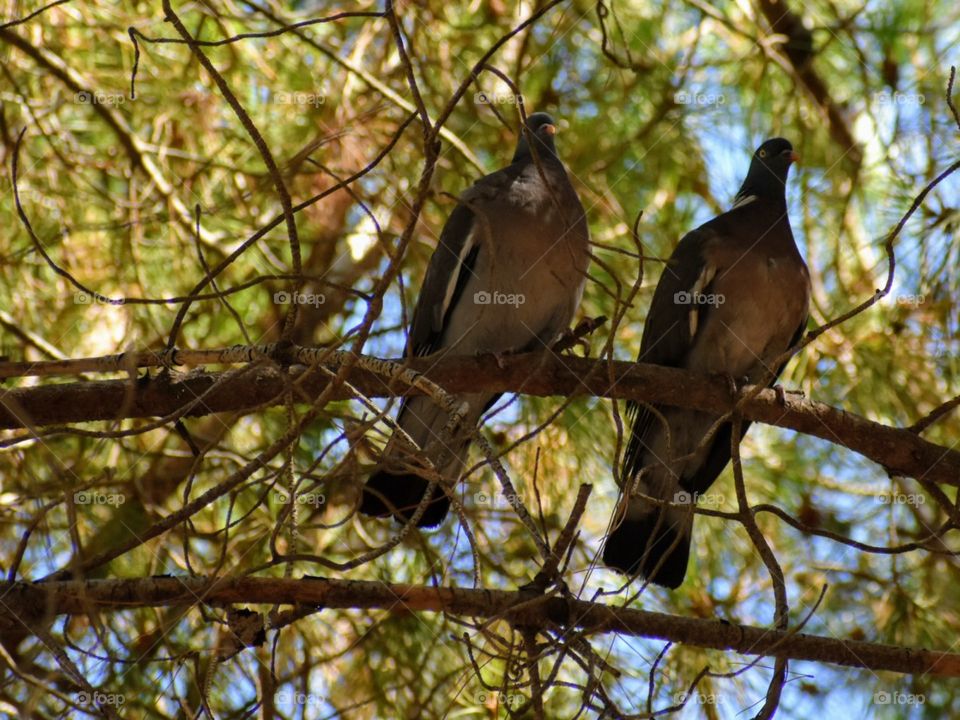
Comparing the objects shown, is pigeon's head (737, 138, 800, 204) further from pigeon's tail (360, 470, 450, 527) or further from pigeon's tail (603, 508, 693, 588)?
pigeon's tail (360, 470, 450, 527)

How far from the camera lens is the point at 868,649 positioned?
2.53 m

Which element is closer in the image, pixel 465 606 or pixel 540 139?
pixel 465 606

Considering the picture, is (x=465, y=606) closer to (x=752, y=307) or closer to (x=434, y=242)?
(x=752, y=307)

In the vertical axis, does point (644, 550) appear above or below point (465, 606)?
above

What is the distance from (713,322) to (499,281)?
77 centimetres

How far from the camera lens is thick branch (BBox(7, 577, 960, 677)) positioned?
2.31 m

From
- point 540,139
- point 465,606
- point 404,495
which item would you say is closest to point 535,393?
point 404,495

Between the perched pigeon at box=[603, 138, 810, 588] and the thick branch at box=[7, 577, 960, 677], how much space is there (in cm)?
116

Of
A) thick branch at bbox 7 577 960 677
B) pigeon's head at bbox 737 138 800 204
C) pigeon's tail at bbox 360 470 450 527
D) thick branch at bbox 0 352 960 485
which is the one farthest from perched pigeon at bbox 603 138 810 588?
thick branch at bbox 7 577 960 677

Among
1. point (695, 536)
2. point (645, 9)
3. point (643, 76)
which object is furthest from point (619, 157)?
point (695, 536)

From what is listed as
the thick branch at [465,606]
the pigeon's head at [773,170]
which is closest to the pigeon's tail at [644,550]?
the thick branch at [465,606]

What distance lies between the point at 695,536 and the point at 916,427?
1671mm

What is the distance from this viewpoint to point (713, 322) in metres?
3.83

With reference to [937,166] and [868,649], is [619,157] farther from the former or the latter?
[868,649]
